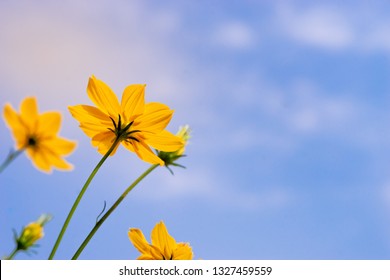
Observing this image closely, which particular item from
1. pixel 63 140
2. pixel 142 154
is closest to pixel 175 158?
pixel 142 154

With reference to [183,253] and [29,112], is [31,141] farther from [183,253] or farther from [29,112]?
[183,253]

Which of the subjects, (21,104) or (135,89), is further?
(135,89)

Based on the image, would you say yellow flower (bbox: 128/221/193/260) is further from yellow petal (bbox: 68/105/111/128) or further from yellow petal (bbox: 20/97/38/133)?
yellow petal (bbox: 20/97/38/133)

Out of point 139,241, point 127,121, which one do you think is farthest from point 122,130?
point 139,241

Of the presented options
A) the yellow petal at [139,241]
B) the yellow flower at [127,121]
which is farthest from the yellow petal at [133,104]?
the yellow petal at [139,241]
